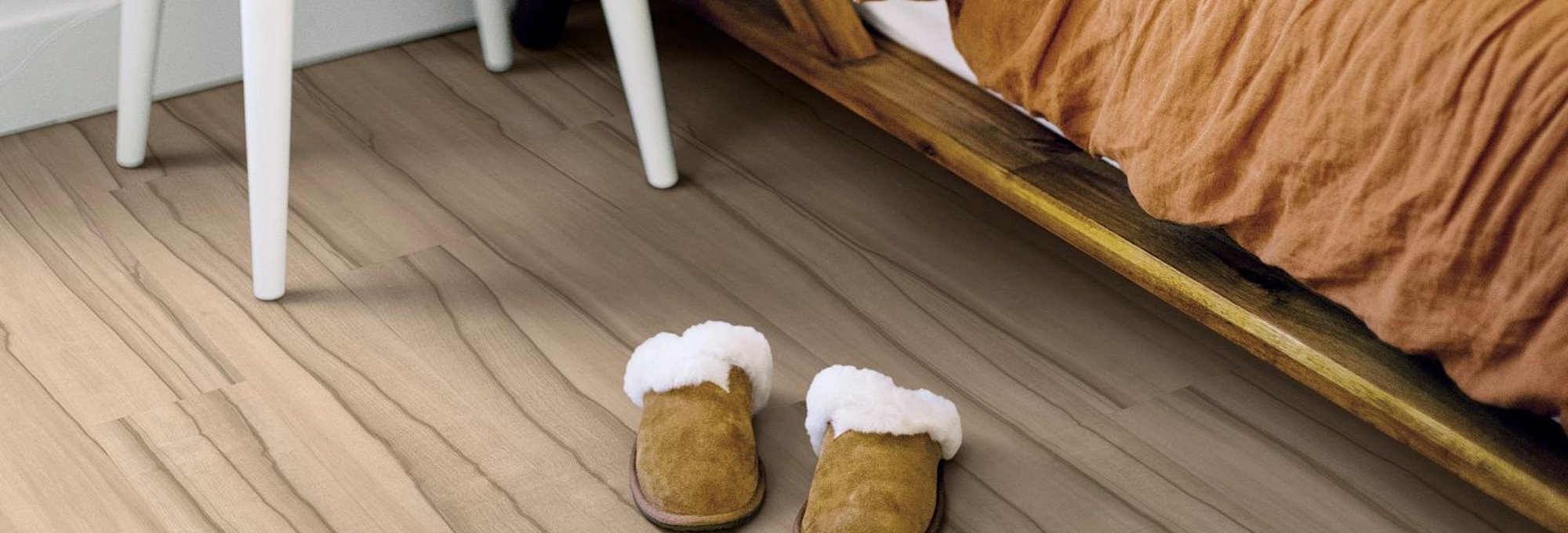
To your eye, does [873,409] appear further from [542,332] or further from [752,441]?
[542,332]

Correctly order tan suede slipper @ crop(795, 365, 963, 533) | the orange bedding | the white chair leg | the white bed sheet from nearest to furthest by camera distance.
Result: the orange bedding < tan suede slipper @ crop(795, 365, 963, 533) < the white bed sheet < the white chair leg

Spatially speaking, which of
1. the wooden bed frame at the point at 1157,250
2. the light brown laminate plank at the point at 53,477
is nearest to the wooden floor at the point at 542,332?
the light brown laminate plank at the point at 53,477

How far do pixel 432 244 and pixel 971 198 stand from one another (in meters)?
0.54

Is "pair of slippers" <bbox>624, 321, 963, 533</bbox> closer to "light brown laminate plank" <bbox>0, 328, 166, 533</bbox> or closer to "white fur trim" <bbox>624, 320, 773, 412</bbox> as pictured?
"white fur trim" <bbox>624, 320, 773, 412</bbox>

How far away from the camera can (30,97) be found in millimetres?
1705

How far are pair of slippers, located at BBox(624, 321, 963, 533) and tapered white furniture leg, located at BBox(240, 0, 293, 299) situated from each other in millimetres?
352

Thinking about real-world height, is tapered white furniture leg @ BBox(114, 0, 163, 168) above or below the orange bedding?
below

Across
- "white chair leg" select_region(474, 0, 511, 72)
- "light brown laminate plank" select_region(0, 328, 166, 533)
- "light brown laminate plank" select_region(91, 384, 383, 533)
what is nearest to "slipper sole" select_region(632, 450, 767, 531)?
"light brown laminate plank" select_region(91, 384, 383, 533)

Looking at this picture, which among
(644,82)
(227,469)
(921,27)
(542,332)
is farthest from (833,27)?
(227,469)

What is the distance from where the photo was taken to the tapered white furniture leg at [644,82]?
1486mm

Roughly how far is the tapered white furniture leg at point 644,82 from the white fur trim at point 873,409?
1.44 ft

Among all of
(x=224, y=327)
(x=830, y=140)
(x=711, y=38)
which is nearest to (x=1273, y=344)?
(x=830, y=140)

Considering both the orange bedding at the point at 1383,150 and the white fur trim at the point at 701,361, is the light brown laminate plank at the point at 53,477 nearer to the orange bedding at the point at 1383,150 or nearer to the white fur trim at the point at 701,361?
the white fur trim at the point at 701,361

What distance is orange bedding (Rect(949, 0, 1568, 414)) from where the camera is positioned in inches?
38.0
